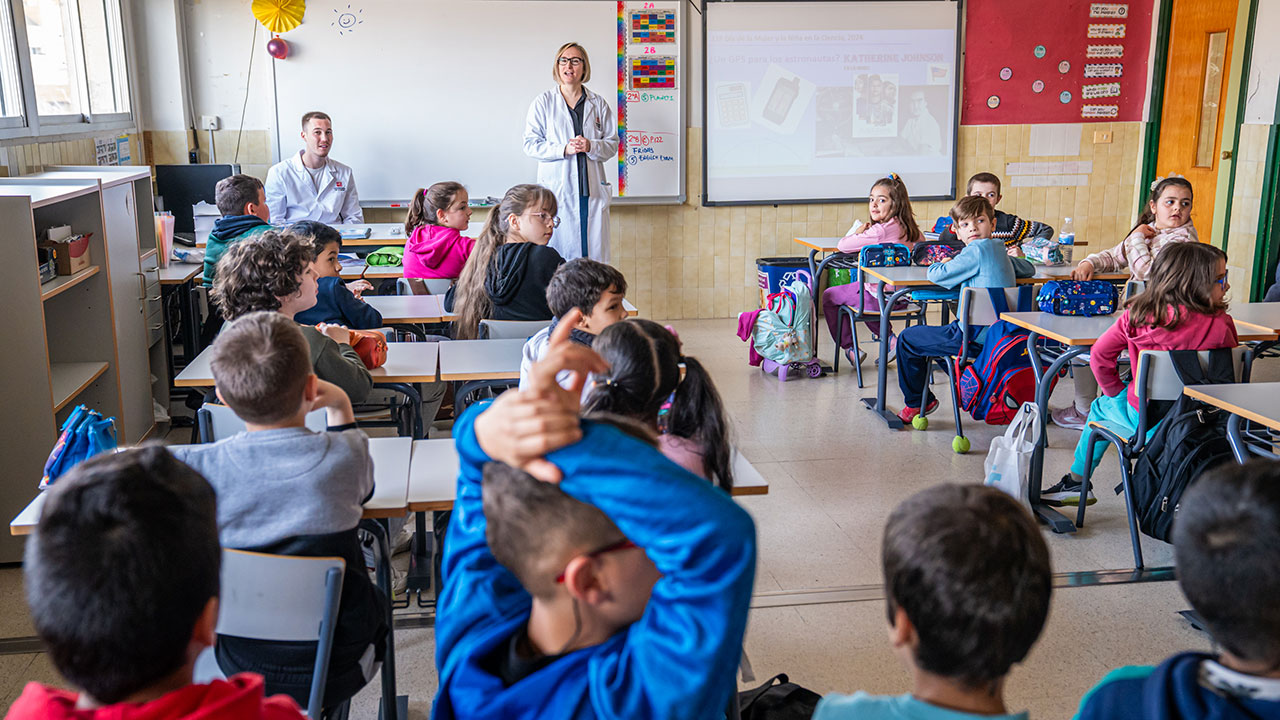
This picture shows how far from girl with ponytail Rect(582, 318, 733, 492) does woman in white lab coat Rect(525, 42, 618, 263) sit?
13.6 ft

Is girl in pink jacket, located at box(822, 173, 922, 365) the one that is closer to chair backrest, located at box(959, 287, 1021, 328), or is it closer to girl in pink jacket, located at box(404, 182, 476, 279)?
chair backrest, located at box(959, 287, 1021, 328)

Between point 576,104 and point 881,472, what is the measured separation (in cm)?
304

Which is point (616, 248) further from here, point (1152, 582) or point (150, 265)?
point (1152, 582)

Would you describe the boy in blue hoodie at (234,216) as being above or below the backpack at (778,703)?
above

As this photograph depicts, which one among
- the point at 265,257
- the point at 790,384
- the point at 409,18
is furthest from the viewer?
the point at 409,18

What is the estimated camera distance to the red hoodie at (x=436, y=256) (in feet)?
15.8

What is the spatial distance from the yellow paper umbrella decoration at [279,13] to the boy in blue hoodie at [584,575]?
6.20m

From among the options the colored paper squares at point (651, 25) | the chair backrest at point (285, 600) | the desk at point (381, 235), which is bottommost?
the chair backrest at point (285, 600)

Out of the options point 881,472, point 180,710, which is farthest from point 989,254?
point 180,710

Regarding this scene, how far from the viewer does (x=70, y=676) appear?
3.05 ft

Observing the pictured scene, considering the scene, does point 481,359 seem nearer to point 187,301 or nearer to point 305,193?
point 187,301

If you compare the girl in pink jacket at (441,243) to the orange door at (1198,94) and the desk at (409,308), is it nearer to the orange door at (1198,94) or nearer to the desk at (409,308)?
the desk at (409,308)

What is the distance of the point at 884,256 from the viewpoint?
207 inches

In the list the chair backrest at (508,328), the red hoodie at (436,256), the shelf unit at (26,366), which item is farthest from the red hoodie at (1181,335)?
the shelf unit at (26,366)
